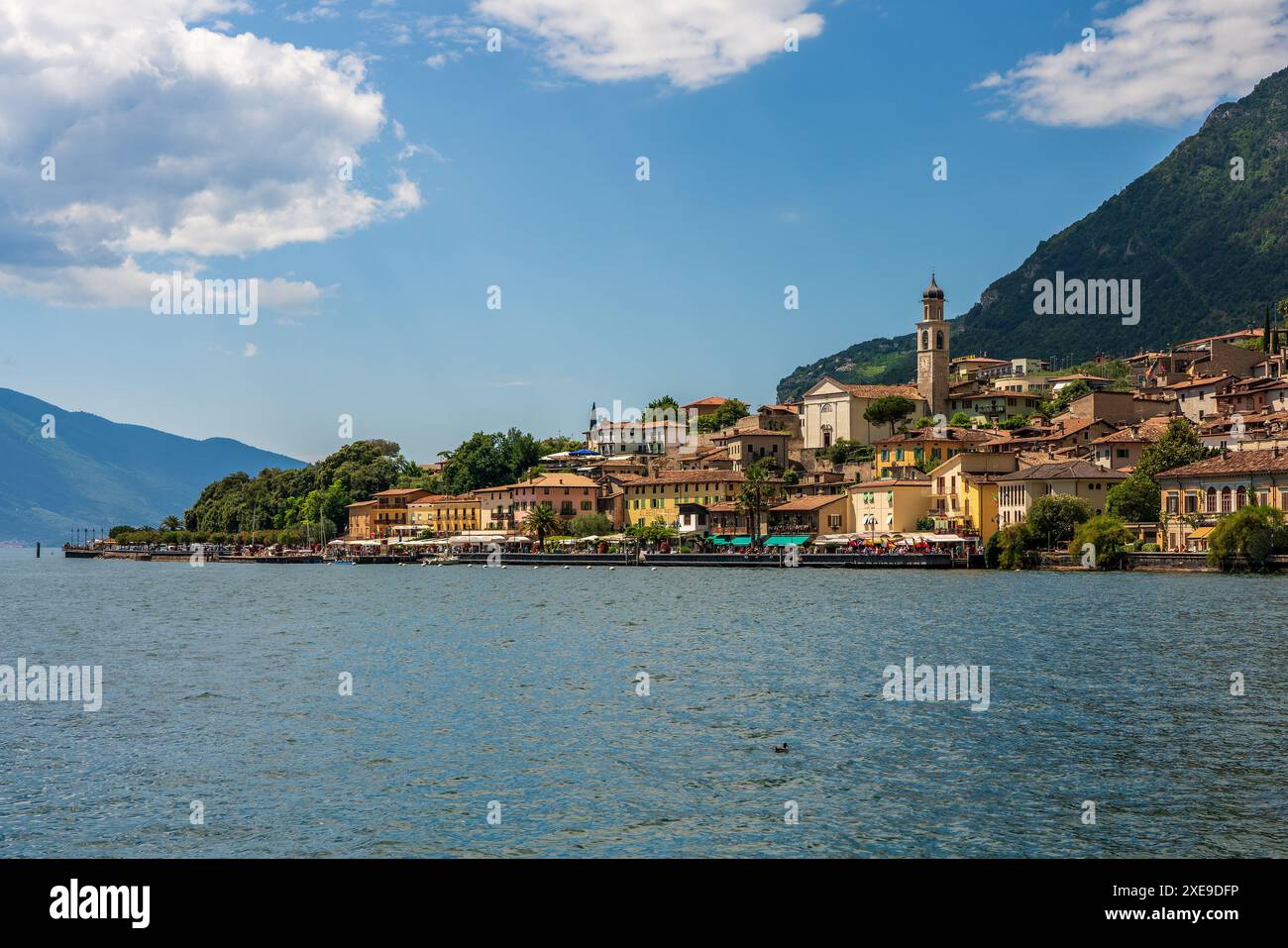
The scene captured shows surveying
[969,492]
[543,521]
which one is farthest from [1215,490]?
[543,521]

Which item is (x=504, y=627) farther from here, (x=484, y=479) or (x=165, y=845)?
(x=484, y=479)

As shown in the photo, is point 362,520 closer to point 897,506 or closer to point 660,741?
point 897,506

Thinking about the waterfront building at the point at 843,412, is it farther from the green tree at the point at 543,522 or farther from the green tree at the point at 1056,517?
the green tree at the point at 1056,517

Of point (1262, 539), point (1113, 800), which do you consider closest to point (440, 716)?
point (1113, 800)

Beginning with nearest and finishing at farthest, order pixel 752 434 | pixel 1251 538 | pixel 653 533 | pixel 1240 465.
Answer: pixel 1251 538, pixel 1240 465, pixel 653 533, pixel 752 434

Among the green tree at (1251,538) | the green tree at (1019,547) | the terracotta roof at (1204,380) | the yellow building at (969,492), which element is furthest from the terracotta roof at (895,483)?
the green tree at (1251,538)

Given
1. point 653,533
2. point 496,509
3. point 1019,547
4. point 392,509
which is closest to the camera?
point 1019,547

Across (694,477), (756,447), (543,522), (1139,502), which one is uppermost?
(756,447)
